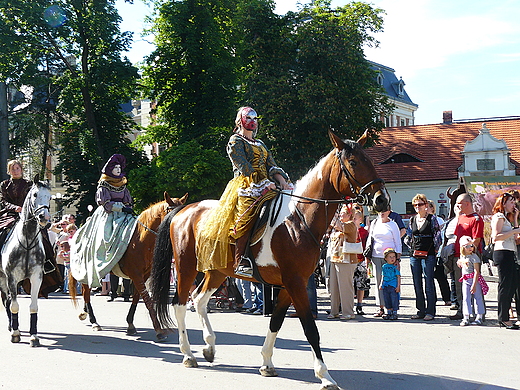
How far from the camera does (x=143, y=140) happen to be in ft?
115

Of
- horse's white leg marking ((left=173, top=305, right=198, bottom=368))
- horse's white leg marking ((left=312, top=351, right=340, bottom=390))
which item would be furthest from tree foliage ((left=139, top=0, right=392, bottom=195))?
horse's white leg marking ((left=312, top=351, right=340, bottom=390))

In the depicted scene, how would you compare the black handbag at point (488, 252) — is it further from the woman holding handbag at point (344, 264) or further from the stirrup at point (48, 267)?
the stirrup at point (48, 267)

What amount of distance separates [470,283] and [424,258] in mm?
1222

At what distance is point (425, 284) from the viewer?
39.0 ft

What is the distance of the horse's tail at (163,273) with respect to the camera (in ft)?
28.4

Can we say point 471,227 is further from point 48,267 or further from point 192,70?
point 192,70

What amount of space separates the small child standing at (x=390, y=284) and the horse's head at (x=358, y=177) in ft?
18.4

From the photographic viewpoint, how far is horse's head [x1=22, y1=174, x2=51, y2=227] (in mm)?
9602

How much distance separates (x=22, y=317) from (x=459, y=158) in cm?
4505

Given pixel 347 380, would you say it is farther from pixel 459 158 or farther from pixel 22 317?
pixel 459 158

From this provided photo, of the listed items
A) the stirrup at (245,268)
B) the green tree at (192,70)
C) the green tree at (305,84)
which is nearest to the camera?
the stirrup at (245,268)

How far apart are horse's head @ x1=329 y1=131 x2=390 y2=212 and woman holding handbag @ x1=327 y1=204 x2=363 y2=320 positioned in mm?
5435

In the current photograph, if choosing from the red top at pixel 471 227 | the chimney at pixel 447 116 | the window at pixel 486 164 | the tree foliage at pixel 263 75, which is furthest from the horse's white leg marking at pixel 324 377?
the chimney at pixel 447 116

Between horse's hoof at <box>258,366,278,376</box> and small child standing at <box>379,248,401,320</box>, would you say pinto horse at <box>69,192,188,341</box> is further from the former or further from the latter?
small child standing at <box>379,248,401,320</box>
